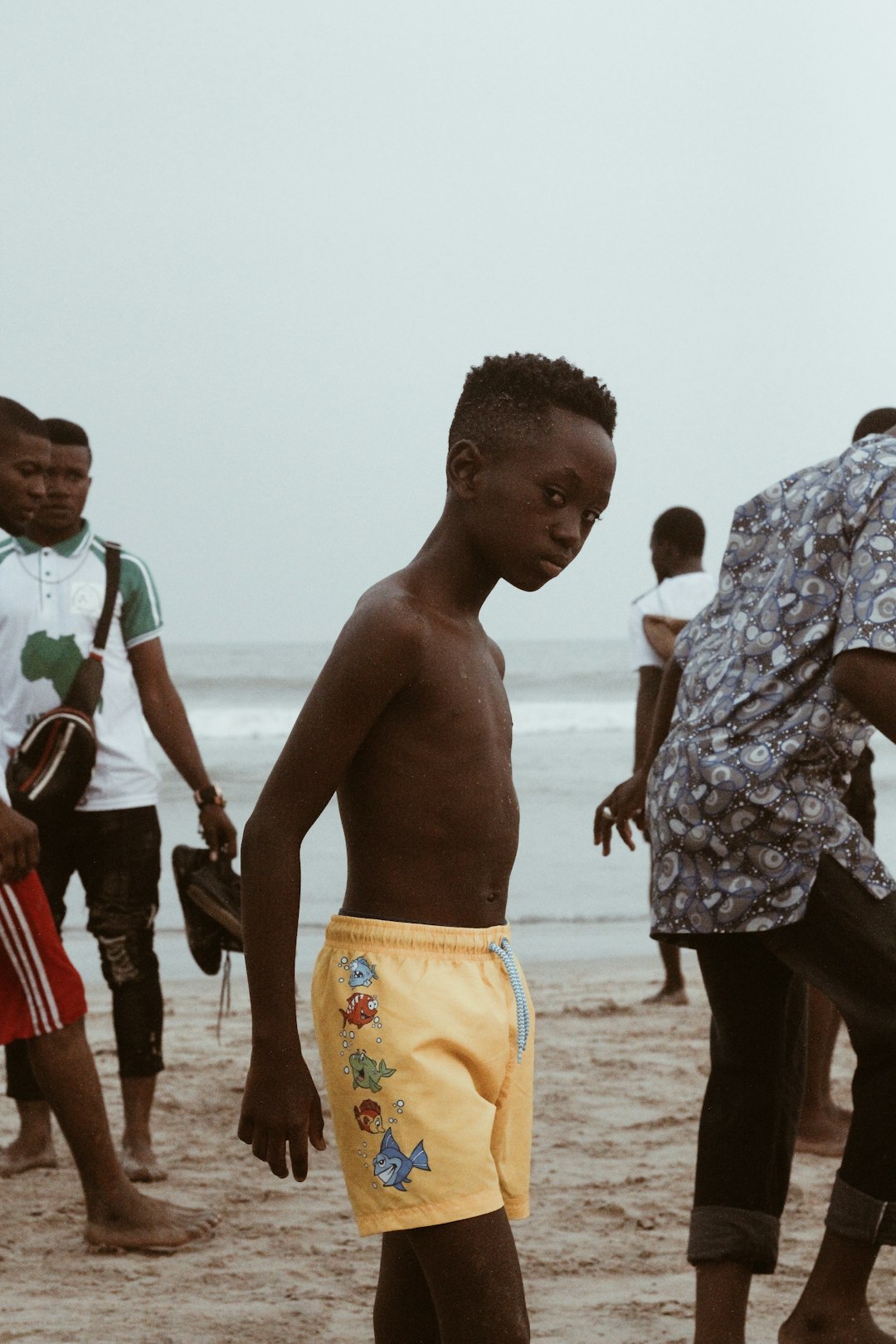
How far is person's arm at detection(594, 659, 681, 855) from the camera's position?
323 centimetres

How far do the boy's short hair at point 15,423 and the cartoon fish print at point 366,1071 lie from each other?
2.16 meters

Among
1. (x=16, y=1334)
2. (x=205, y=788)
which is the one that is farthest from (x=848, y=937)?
(x=205, y=788)

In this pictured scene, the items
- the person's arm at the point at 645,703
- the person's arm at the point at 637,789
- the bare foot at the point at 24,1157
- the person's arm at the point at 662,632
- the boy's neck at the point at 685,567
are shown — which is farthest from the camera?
the boy's neck at the point at 685,567

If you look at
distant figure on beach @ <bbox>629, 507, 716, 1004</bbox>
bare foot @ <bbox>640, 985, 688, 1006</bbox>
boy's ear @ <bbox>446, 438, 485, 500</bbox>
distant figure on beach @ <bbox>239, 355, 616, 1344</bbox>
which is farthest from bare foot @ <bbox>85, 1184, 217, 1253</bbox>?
bare foot @ <bbox>640, 985, 688, 1006</bbox>

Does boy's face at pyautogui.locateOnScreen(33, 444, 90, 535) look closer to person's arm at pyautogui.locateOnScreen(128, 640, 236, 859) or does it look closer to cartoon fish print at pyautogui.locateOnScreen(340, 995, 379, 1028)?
person's arm at pyautogui.locateOnScreen(128, 640, 236, 859)

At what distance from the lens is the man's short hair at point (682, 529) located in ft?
19.7

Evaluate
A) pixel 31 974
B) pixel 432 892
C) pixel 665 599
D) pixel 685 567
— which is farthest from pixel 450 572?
pixel 685 567

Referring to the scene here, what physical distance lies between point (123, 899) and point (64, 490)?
3.69 ft

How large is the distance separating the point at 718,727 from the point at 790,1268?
1.51 metres

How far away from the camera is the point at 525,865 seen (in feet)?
36.5

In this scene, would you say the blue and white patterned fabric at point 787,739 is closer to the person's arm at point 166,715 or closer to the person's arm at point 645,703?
the person's arm at point 166,715

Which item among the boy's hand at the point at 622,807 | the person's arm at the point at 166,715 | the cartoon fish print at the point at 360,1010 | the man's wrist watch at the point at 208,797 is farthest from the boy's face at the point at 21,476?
the cartoon fish print at the point at 360,1010

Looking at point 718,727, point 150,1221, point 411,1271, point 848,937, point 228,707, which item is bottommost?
point 228,707

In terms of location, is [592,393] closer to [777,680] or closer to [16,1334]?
[777,680]
